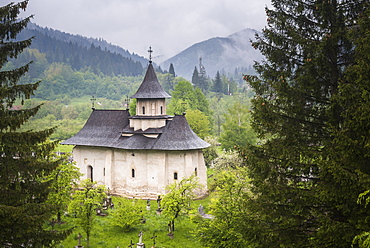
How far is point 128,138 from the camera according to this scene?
31719mm

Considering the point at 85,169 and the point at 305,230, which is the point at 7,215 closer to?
the point at 305,230

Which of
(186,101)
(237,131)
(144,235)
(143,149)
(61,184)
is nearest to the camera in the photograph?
(61,184)

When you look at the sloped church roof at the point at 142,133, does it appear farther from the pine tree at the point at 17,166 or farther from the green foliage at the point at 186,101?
the green foliage at the point at 186,101

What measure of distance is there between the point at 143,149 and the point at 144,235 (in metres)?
9.99

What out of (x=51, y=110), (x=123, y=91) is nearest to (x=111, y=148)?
(x=51, y=110)

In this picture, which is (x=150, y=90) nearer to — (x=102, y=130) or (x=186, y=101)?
(x=102, y=130)

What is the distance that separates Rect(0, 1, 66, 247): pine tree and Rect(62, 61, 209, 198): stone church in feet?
57.3

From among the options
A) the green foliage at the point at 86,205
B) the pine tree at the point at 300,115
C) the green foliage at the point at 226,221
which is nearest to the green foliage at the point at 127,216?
the green foliage at the point at 86,205

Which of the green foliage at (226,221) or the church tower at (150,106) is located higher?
the church tower at (150,106)

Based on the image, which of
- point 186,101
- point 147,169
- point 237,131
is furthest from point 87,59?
point 147,169

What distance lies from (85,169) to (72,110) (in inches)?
2248

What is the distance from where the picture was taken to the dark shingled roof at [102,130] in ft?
108

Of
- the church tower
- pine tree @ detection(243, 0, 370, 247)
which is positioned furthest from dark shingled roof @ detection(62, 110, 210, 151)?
pine tree @ detection(243, 0, 370, 247)

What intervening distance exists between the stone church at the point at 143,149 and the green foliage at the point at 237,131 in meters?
12.9
